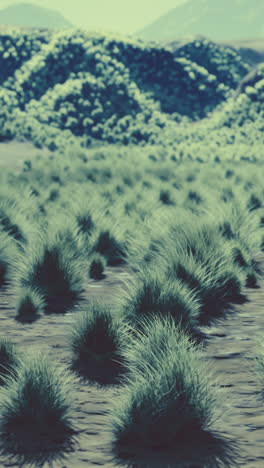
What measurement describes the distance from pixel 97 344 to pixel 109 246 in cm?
478

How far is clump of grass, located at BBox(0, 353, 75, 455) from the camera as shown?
3.95 meters

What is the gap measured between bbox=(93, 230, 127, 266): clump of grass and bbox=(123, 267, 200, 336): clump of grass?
3499 millimetres

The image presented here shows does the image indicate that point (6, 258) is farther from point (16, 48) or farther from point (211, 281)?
point (16, 48)

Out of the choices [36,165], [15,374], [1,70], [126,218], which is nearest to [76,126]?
[1,70]

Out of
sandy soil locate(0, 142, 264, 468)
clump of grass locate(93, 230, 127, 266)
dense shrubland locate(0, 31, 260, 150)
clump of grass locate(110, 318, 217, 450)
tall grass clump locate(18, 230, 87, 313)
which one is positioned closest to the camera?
sandy soil locate(0, 142, 264, 468)

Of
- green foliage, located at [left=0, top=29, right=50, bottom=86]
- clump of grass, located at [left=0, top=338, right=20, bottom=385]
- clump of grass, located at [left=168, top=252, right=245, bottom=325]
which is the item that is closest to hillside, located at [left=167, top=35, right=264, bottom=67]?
green foliage, located at [left=0, top=29, right=50, bottom=86]

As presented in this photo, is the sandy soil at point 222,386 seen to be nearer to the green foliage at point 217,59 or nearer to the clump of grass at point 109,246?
the clump of grass at point 109,246

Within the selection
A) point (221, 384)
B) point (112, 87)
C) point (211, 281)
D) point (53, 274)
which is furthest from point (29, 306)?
point (112, 87)

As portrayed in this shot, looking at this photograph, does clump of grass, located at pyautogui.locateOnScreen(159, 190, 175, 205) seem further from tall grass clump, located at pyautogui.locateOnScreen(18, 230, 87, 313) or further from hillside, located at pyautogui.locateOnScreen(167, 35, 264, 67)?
hillside, located at pyautogui.locateOnScreen(167, 35, 264, 67)

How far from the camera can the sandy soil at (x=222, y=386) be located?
3756 millimetres

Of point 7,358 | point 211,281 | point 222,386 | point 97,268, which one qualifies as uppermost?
point 97,268

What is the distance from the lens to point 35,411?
13.1 ft

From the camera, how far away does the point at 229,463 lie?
3.65 m

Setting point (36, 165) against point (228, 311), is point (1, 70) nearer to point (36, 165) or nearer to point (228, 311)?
point (36, 165)
